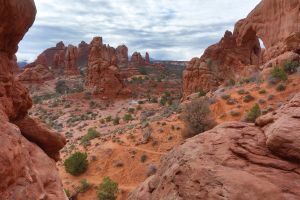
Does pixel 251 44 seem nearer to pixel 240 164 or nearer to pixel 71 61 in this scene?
pixel 240 164

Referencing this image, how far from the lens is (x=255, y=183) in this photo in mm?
6570

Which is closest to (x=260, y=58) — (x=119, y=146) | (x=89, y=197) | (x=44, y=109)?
(x=119, y=146)

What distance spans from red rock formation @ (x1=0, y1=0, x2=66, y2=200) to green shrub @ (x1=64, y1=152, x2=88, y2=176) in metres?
13.6

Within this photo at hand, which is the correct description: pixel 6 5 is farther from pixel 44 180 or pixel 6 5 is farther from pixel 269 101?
pixel 269 101

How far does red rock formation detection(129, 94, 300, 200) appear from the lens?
6.57 m

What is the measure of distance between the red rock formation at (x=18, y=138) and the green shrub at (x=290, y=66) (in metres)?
21.0

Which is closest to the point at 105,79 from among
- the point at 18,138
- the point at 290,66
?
the point at 290,66

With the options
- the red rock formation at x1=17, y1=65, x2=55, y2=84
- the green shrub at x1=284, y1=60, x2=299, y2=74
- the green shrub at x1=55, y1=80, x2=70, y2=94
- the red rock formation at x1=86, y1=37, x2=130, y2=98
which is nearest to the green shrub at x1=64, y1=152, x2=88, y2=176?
the green shrub at x1=284, y1=60, x2=299, y2=74

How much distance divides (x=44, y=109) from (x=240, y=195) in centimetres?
5324

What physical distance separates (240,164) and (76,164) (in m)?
17.2

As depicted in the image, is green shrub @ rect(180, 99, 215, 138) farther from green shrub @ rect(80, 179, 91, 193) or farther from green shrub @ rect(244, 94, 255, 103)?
green shrub @ rect(80, 179, 91, 193)

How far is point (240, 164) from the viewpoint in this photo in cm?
732

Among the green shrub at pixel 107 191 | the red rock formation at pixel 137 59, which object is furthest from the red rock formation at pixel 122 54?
the green shrub at pixel 107 191

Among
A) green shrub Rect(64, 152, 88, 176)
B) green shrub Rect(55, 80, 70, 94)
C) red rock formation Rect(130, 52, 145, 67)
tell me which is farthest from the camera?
red rock formation Rect(130, 52, 145, 67)
